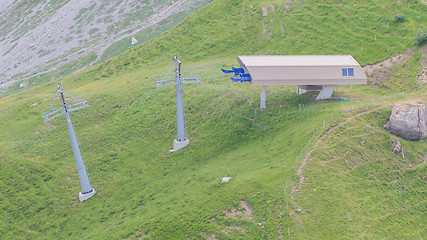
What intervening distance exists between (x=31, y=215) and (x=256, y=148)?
29.2m

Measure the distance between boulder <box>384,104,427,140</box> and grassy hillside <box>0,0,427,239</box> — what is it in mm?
1298

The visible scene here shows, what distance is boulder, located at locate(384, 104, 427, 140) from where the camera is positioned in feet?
134

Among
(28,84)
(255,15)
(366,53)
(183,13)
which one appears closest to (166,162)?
(366,53)

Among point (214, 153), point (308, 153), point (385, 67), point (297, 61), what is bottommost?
point (214, 153)

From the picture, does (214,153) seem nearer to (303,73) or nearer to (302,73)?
(302,73)

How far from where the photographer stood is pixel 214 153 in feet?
161

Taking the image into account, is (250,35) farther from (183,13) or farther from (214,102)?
(183,13)

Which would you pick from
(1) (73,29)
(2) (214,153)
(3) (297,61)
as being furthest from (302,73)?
(1) (73,29)

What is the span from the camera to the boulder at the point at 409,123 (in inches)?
1607

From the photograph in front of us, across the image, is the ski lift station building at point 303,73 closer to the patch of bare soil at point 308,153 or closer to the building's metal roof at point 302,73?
the building's metal roof at point 302,73

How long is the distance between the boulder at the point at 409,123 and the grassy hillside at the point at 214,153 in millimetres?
1298

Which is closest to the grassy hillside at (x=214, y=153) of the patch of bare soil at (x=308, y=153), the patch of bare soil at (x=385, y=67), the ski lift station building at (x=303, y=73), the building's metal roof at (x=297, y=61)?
the patch of bare soil at (x=308, y=153)

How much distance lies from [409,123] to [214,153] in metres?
24.4

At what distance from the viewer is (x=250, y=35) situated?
86.4m
